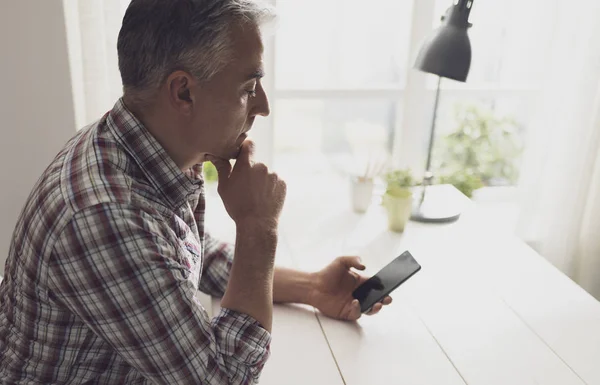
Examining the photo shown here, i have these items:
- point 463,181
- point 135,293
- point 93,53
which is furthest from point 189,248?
point 463,181

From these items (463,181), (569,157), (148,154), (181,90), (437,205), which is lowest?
(463,181)

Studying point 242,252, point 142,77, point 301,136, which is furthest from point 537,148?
point 142,77

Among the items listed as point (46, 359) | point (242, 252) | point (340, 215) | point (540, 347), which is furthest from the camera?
point (340, 215)

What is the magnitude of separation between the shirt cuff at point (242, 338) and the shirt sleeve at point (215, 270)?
1.02 ft

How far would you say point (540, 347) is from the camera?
1.11m

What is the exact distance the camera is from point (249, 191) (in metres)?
1.06

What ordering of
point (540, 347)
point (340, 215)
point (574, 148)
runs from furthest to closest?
1. point (574, 148)
2. point (340, 215)
3. point (540, 347)

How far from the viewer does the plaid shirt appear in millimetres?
790

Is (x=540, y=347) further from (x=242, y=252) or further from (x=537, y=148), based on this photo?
(x=537, y=148)

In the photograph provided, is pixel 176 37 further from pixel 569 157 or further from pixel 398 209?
pixel 569 157

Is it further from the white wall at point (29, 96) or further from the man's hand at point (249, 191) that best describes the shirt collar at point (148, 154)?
the white wall at point (29, 96)

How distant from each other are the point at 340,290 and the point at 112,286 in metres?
0.58

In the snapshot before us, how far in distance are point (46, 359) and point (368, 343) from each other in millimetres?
559

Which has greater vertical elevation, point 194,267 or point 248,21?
point 248,21
